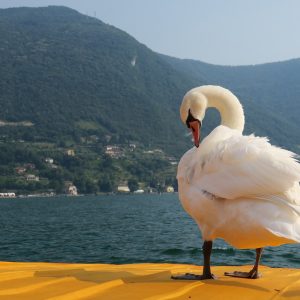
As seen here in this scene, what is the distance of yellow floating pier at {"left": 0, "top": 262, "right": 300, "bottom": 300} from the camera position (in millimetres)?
3727

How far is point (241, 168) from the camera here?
4234 millimetres

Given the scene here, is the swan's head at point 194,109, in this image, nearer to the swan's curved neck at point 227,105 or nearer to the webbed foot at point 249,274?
the swan's curved neck at point 227,105

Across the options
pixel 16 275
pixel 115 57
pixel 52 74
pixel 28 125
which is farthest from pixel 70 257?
pixel 115 57

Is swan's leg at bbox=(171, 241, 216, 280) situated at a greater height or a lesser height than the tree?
greater

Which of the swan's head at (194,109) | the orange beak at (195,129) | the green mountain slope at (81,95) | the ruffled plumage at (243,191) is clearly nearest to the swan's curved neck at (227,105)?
the swan's head at (194,109)

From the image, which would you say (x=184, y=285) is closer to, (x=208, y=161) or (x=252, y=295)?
(x=252, y=295)

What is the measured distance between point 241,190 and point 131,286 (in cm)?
102

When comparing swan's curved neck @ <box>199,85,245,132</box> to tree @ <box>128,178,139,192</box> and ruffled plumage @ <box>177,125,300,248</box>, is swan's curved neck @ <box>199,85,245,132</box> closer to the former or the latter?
ruffled plumage @ <box>177,125,300,248</box>

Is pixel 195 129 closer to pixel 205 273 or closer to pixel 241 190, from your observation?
pixel 241 190

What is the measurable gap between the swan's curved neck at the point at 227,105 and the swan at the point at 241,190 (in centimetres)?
38

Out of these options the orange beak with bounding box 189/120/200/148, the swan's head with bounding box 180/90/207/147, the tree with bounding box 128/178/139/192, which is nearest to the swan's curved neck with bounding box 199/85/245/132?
the swan's head with bounding box 180/90/207/147

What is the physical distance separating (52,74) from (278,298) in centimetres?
17504

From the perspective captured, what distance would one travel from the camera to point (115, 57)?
655 feet

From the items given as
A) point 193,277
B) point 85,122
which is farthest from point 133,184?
point 193,277
